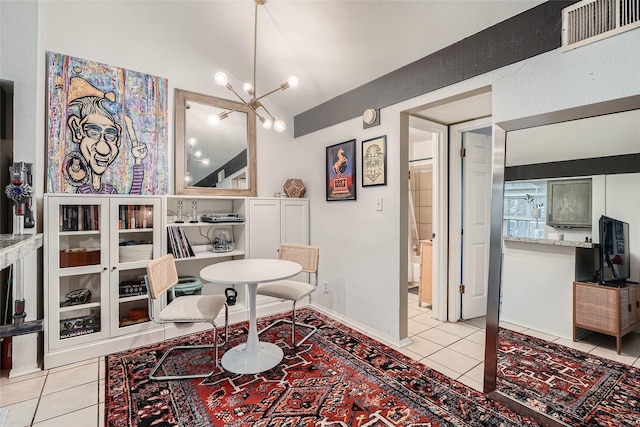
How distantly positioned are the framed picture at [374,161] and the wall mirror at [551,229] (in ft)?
3.32

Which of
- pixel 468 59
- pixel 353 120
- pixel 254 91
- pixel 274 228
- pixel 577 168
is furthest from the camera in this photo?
pixel 274 228

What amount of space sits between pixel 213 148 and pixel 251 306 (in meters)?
1.88

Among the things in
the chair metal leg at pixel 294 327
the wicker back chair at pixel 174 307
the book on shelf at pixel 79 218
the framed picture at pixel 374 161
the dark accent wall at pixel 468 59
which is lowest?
the chair metal leg at pixel 294 327

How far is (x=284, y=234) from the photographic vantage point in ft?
12.0

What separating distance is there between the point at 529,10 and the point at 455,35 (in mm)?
464

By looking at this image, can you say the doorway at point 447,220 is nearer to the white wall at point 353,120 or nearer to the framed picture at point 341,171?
the white wall at point 353,120

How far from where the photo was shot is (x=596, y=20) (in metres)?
1.60

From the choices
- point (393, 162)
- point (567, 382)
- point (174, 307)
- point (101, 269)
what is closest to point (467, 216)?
point (393, 162)

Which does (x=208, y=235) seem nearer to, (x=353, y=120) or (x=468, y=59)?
(x=353, y=120)

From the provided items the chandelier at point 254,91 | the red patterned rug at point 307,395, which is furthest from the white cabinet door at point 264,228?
the red patterned rug at point 307,395

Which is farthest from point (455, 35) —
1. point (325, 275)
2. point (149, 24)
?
point (149, 24)

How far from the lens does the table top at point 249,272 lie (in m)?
2.18

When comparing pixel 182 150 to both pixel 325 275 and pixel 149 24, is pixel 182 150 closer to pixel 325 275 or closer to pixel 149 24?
pixel 149 24

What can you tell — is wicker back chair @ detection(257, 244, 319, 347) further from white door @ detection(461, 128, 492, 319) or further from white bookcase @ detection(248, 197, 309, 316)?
white door @ detection(461, 128, 492, 319)
